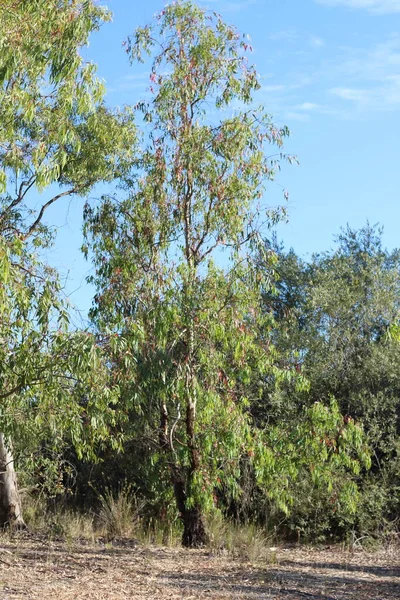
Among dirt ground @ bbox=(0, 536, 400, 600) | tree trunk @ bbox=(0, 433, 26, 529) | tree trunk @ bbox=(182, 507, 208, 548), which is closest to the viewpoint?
dirt ground @ bbox=(0, 536, 400, 600)

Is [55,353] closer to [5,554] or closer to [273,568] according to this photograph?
[5,554]

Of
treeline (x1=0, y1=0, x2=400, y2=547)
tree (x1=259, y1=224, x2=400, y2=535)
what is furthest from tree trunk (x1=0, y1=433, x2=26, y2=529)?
tree (x1=259, y1=224, x2=400, y2=535)

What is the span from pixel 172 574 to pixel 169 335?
2797mm

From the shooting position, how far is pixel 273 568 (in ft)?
28.6

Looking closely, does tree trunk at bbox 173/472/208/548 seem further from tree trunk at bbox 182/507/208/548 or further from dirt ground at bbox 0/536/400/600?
dirt ground at bbox 0/536/400/600

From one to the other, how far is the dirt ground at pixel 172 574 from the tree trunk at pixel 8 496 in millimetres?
851

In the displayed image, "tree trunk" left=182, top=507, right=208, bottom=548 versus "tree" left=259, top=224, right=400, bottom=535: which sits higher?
"tree" left=259, top=224, right=400, bottom=535

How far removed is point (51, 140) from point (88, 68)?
6.56 ft

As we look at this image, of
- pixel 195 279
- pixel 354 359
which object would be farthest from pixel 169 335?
pixel 354 359

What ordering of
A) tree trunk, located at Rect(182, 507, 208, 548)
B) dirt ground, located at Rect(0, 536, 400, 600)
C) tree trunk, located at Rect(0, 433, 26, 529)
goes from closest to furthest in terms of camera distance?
dirt ground, located at Rect(0, 536, 400, 600) < tree trunk, located at Rect(182, 507, 208, 548) < tree trunk, located at Rect(0, 433, 26, 529)

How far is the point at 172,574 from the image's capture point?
8000 millimetres

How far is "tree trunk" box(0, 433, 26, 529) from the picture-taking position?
11070mm

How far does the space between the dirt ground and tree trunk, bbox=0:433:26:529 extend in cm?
85

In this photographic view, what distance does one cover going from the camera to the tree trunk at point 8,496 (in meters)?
11.1
